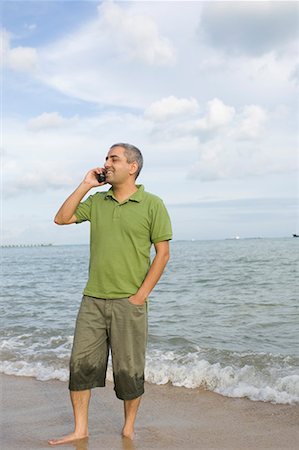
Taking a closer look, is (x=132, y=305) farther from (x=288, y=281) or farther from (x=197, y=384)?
(x=288, y=281)

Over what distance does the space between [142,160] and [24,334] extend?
6.37m

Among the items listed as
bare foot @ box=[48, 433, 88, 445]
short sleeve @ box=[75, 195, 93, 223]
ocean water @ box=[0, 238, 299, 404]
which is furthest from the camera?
ocean water @ box=[0, 238, 299, 404]

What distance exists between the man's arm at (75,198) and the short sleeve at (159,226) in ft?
1.70

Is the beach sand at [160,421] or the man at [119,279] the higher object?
the man at [119,279]

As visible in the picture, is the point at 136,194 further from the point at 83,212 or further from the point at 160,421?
the point at 160,421

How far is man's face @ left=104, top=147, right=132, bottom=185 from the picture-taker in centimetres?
427

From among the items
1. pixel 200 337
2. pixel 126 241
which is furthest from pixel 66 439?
pixel 200 337

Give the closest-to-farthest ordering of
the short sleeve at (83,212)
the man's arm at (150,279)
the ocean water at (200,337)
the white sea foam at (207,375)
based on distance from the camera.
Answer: the man's arm at (150,279) → the short sleeve at (83,212) → the white sea foam at (207,375) → the ocean water at (200,337)

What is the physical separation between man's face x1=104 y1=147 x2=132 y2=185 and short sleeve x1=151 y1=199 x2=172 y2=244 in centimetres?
36

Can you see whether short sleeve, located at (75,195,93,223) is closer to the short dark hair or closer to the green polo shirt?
the green polo shirt

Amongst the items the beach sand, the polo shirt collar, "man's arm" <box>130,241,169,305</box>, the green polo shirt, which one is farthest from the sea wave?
the polo shirt collar

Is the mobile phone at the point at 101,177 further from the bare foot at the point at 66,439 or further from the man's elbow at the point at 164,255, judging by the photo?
the bare foot at the point at 66,439

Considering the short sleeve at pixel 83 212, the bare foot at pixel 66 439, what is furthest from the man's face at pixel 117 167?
the bare foot at pixel 66 439

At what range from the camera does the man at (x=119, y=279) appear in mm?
4176
